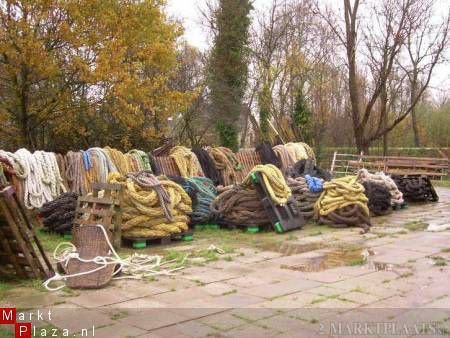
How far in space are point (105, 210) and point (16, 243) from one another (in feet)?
5.81

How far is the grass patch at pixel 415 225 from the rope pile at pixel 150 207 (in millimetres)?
3568

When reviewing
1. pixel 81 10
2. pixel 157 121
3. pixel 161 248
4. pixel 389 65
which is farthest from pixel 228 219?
pixel 389 65

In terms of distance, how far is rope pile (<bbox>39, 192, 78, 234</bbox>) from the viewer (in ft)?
27.8

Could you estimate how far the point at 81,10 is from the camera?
1280cm

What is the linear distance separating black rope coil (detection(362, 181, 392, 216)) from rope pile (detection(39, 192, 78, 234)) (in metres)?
5.24

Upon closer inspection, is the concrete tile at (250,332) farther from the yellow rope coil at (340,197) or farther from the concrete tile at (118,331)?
the yellow rope coil at (340,197)

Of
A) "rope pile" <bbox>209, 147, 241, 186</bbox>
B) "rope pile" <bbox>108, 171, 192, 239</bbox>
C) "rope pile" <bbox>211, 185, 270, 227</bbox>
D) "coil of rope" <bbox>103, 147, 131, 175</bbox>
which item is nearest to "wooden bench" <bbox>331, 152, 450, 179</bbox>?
"rope pile" <bbox>209, 147, 241, 186</bbox>

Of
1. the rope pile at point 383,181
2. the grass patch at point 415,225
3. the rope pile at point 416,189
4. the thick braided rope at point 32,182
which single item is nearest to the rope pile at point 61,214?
the thick braided rope at point 32,182

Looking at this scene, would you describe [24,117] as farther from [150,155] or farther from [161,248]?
[161,248]

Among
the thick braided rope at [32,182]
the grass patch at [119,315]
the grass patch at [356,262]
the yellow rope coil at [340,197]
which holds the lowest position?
the grass patch at [119,315]

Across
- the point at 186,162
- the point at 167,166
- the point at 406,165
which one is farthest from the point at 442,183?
the point at 167,166

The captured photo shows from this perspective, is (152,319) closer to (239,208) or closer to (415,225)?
(239,208)

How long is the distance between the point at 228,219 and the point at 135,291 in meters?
4.15

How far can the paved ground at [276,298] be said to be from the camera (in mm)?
4242
